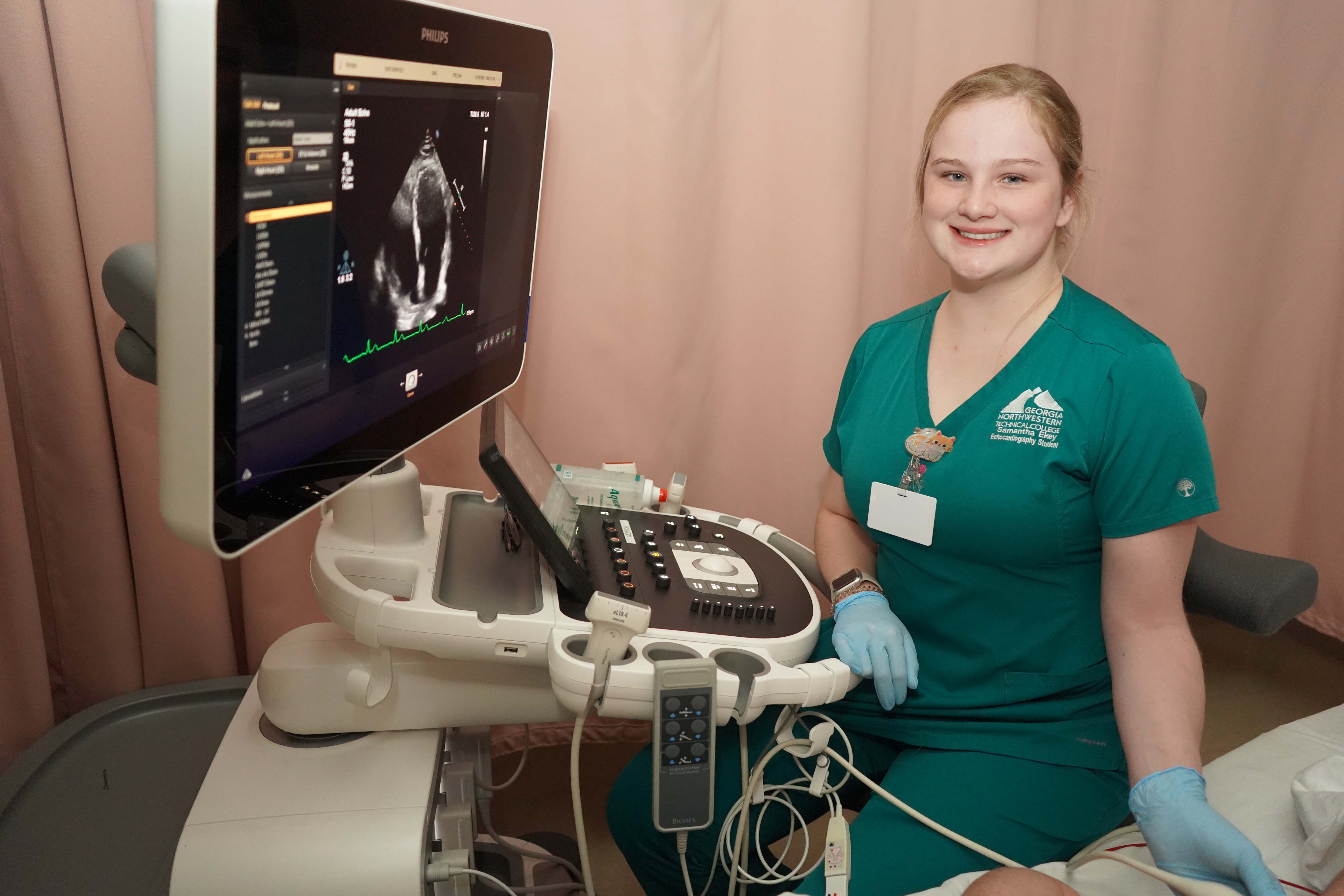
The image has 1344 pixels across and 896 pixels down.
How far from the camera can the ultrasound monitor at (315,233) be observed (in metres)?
0.67

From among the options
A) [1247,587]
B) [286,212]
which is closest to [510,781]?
[286,212]

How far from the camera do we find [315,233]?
80cm

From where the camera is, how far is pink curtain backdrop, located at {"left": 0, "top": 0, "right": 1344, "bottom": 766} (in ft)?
4.74

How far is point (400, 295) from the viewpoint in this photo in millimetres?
979

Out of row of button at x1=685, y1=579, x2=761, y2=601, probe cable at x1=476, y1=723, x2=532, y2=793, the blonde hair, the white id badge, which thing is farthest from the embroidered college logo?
probe cable at x1=476, y1=723, x2=532, y2=793

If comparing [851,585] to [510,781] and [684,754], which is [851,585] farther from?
[510,781]

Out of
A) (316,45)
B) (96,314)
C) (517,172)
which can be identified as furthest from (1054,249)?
(96,314)

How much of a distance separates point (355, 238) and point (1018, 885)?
88 cm

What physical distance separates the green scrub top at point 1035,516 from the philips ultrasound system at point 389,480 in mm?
206

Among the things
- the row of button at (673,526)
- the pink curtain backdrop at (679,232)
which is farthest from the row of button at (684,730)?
the pink curtain backdrop at (679,232)

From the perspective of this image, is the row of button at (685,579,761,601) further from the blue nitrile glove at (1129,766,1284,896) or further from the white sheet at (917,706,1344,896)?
the blue nitrile glove at (1129,766,1284,896)

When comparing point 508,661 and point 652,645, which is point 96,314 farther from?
point 652,645

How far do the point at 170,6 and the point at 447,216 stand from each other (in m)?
0.41

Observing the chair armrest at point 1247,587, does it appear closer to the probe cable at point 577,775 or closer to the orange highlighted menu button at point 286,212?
the probe cable at point 577,775
